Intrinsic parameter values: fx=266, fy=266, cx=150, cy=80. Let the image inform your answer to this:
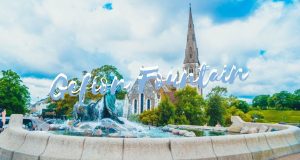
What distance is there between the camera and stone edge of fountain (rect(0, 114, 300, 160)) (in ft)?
20.6

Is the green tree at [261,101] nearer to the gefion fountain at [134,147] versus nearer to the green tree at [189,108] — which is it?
the green tree at [189,108]

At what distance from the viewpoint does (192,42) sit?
9425 cm

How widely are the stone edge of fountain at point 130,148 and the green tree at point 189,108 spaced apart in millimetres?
40255

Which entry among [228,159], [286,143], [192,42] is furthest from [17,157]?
[192,42]

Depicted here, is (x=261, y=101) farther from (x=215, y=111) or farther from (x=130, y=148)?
(x=130, y=148)

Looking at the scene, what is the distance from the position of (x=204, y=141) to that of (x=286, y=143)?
4042mm

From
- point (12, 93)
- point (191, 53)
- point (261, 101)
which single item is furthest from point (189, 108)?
point (261, 101)

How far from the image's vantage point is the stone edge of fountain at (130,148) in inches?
248

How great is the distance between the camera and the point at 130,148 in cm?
630

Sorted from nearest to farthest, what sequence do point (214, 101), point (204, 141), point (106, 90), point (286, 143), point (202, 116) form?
point (204, 141) < point (286, 143) < point (106, 90) < point (202, 116) < point (214, 101)

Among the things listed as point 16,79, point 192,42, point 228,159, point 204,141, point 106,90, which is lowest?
point 228,159

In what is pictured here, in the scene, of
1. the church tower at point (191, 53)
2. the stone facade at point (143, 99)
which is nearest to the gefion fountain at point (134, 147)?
the stone facade at point (143, 99)

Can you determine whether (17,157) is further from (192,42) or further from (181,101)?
(192,42)

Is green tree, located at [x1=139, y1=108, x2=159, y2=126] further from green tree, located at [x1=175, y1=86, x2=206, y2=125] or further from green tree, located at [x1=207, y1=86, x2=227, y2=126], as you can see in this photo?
green tree, located at [x1=207, y1=86, x2=227, y2=126]
